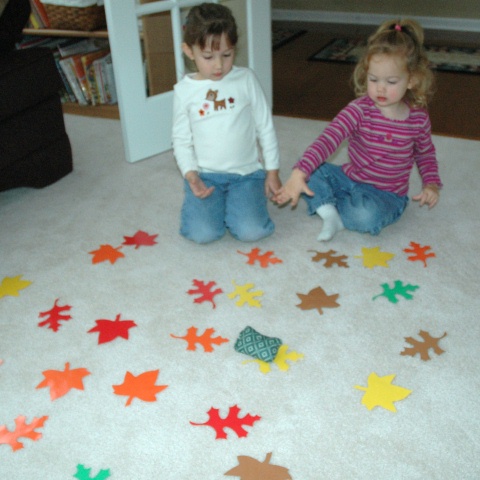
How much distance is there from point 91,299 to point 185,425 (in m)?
0.53

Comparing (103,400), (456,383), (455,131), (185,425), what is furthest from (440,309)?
(455,131)

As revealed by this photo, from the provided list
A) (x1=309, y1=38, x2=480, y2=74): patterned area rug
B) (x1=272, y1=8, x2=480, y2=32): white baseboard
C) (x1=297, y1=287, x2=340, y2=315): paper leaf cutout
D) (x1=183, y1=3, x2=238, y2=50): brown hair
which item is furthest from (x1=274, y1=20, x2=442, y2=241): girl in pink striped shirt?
(x1=272, y1=8, x2=480, y2=32): white baseboard

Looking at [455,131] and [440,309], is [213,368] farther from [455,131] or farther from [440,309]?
[455,131]

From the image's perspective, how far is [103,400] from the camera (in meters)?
1.26

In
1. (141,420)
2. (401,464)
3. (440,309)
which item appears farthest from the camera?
(440,309)

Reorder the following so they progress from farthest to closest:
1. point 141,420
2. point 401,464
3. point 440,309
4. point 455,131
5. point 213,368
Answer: point 455,131
point 440,309
point 213,368
point 141,420
point 401,464

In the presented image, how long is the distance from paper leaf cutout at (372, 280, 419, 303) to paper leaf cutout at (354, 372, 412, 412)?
0.30 m

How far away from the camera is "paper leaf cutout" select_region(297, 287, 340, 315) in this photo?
152cm

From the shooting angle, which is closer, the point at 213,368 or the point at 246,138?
the point at 213,368

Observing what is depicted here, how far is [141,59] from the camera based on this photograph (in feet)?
7.46

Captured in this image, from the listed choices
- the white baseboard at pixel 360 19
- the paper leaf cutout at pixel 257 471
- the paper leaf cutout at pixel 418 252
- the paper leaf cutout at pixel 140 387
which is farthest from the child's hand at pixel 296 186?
the white baseboard at pixel 360 19

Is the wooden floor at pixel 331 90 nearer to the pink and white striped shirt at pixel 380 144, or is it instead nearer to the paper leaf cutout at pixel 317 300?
Result: the pink and white striped shirt at pixel 380 144

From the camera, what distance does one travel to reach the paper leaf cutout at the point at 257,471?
3.55 feet

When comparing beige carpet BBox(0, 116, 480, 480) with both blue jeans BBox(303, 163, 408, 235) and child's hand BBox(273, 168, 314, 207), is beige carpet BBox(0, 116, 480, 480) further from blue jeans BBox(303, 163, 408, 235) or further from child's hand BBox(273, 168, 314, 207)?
child's hand BBox(273, 168, 314, 207)
